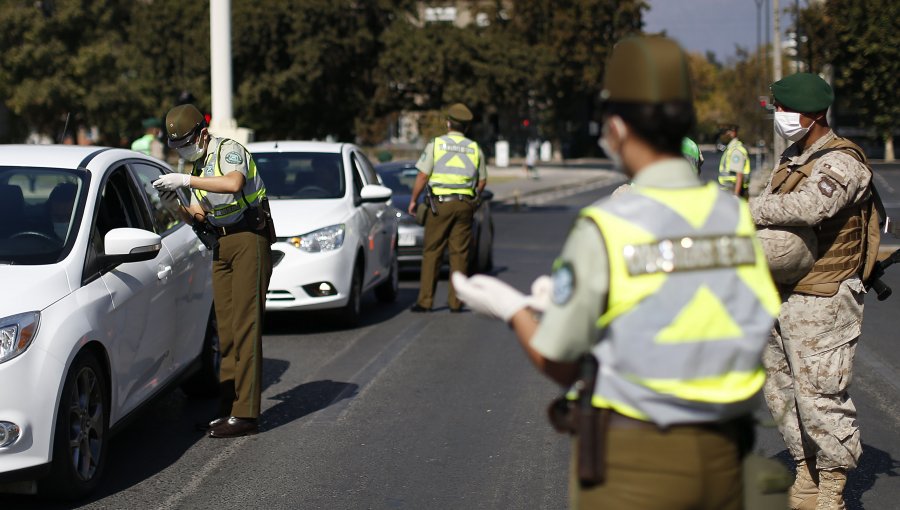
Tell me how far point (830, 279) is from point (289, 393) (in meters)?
4.29

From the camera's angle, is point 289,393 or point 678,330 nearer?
point 678,330

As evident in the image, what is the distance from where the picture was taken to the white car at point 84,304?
531cm

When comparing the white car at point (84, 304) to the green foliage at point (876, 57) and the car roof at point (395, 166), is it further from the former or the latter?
the green foliage at point (876, 57)

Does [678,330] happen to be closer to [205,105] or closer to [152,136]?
[152,136]

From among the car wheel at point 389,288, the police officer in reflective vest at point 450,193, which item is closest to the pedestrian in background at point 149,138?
the car wheel at point 389,288

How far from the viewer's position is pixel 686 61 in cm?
293

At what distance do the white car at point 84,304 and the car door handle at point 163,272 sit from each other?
0.04 ft

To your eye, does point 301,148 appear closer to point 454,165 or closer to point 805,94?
point 454,165

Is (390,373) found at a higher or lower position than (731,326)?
lower

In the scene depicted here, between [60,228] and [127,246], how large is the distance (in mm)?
381

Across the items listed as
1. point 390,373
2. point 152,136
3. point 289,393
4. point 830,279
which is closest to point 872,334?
point 390,373

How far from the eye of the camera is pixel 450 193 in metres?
12.1

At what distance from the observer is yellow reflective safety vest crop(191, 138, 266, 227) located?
686 centimetres

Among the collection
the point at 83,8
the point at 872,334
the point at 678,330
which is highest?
the point at 83,8
